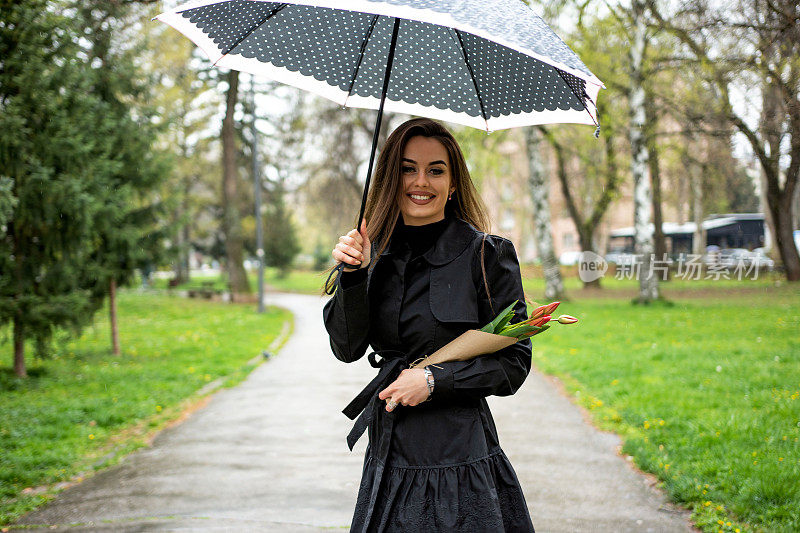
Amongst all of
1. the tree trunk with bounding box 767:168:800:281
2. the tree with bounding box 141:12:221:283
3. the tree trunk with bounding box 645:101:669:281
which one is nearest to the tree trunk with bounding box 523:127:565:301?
the tree trunk with bounding box 645:101:669:281

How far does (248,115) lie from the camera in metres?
27.1

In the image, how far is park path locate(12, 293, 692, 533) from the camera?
449 centimetres

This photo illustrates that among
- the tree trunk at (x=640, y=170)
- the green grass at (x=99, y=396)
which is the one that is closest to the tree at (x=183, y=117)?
the green grass at (x=99, y=396)

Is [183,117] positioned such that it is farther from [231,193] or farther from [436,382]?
[436,382]

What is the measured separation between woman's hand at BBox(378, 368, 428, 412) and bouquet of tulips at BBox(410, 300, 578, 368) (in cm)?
7

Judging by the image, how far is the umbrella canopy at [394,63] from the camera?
10.00 feet

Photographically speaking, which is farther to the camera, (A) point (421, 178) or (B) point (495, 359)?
(A) point (421, 178)

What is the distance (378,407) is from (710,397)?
5735 mm

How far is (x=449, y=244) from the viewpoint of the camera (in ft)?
7.98

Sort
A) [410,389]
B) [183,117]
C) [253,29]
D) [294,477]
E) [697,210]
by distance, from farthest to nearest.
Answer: [183,117]
[697,210]
[294,477]
[253,29]
[410,389]

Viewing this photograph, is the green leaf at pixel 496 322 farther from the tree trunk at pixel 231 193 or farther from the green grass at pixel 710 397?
the tree trunk at pixel 231 193

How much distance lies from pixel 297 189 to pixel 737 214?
25.0 metres

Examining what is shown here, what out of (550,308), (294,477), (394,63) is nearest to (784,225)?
(294,477)

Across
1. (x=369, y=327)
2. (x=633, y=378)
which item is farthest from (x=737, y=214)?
(x=369, y=327)
